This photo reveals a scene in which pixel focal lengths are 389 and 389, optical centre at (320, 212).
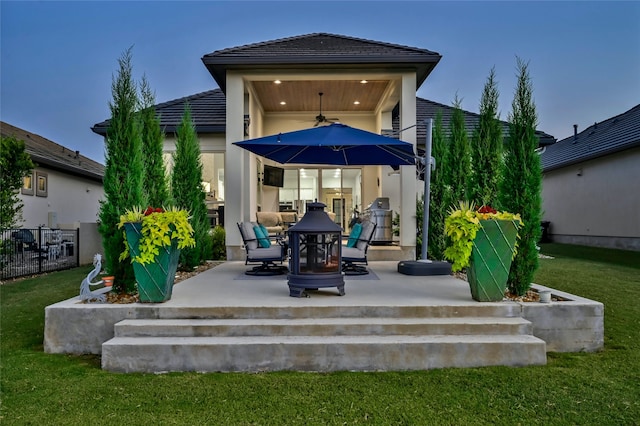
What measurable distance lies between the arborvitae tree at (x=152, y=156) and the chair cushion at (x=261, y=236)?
1.53 m

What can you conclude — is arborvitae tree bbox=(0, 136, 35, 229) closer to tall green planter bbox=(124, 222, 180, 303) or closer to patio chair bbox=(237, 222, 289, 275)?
patio chair bbox=(237, 222, 289, 275)

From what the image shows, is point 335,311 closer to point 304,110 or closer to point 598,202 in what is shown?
point 304,110

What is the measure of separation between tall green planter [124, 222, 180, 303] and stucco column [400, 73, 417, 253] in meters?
5.04

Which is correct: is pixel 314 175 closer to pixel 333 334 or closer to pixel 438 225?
pixel 438 225

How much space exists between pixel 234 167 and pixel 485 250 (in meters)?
5.19

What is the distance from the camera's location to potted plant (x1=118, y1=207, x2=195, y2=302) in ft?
12.1

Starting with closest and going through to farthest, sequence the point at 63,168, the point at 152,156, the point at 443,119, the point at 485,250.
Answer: the point at 485,250
the point at 152,156
the point at 443,119
the point at 63,168

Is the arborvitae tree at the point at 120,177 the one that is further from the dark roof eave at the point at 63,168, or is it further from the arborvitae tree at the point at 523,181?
the dark roof eave at the point at 63,168

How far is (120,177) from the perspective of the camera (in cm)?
434

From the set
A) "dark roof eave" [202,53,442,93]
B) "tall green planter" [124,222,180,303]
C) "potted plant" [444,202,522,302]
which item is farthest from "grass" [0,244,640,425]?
"dark roof eave" [202,53,442,93]

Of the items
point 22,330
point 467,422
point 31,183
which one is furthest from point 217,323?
point 31,183

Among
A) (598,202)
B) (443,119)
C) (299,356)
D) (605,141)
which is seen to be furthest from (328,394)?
(605,141)

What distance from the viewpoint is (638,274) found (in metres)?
7.70

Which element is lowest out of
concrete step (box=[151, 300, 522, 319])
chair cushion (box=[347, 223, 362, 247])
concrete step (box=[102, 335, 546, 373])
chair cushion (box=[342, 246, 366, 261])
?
concrete step (box=[102, 335, 546, 373])
